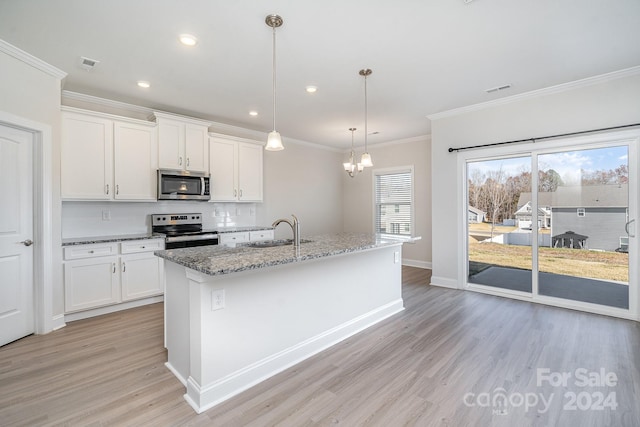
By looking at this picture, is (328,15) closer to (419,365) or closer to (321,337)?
(321,337)

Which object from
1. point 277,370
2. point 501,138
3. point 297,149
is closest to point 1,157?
point 277,370

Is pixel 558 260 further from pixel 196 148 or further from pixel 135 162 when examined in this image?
pixel 135 162

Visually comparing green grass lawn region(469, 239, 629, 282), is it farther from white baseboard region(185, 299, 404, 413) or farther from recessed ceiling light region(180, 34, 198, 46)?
recessed ceiling light region(180, 34, 198, 46)

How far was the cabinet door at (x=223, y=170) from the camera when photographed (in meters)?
4.61

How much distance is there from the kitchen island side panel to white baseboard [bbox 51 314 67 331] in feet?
5.60

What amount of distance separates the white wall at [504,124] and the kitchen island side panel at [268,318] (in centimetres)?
191

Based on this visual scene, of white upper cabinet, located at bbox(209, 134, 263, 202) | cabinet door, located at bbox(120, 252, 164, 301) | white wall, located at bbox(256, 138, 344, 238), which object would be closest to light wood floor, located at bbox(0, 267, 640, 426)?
cabinet door, located at bbox(120, 252, 164, 301)

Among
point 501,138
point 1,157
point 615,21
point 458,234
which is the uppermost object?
point 615,21

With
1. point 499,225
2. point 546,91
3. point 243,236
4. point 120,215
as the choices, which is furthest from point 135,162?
point 546,91

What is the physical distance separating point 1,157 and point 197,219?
230 centimetres

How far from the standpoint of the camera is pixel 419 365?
2.38m

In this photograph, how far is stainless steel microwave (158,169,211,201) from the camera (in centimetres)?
399

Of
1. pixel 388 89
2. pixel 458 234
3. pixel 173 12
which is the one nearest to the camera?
pixel 173 12

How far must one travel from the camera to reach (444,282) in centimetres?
460
